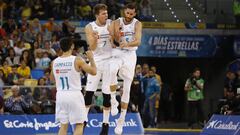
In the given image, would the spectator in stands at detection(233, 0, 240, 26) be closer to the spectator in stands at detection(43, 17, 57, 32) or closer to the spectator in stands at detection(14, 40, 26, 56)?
the spectator in stands at detection(43, 17, 57, 32)

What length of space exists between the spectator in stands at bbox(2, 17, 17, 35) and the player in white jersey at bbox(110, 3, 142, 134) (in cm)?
1264

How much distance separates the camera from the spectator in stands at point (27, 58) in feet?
82.6

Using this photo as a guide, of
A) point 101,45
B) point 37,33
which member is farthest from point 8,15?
point 101,45

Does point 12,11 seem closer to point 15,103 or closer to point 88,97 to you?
point 15,103

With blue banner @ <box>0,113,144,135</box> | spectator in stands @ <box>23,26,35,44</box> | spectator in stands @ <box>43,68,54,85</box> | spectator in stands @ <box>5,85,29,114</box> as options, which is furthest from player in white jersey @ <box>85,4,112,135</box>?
spectator in stands @ <box>23,26,35,44</box>

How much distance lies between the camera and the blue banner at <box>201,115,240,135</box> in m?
19.3

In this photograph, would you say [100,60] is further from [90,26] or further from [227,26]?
[227,26]

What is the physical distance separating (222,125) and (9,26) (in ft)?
39.4

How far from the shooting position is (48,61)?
2547 cm

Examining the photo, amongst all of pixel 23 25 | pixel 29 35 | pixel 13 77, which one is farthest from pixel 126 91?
pixel 23 25

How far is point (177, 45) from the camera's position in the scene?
102 feet

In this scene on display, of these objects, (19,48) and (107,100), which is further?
(19,48)

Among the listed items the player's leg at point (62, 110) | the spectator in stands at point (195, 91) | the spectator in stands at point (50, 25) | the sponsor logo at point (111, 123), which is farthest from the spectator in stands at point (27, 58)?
the player's leg at point (62, 110)

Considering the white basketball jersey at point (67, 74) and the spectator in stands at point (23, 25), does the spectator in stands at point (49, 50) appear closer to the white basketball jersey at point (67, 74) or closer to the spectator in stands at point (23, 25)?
the spectator in stands at point (23, 25)
